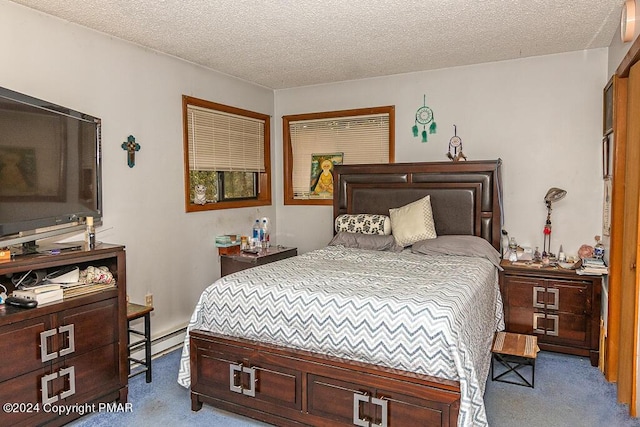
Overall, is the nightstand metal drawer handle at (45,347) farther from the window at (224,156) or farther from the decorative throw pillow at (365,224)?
the decorative throw pillow at (365,224)

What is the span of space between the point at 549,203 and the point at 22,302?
163 inches

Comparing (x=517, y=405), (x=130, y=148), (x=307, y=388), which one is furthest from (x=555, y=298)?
(x=130, y=148)

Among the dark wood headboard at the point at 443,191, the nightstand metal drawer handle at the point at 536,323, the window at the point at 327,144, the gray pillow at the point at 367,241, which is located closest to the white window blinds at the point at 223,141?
the window at the point at 327,144

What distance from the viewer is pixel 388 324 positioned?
7.61ft

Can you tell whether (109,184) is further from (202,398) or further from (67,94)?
(202,398)

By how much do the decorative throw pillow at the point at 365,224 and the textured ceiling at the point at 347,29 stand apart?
152 centimetres

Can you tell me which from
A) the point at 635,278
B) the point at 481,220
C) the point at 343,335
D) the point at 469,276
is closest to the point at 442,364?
the point at 343,335

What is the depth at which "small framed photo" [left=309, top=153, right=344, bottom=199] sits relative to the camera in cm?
526

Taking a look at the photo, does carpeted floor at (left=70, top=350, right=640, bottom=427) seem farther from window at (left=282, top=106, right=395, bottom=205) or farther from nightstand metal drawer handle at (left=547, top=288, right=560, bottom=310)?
window at (left=282, top=106, right=395, bottom=205)

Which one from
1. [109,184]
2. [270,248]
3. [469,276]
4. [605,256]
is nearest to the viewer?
[469,276]

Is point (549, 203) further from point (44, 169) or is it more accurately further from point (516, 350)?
point (44, 169)

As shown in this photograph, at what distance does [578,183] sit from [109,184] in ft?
13.3

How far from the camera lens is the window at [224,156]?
14.1 feet

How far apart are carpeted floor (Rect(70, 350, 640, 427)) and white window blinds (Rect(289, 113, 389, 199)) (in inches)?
105
